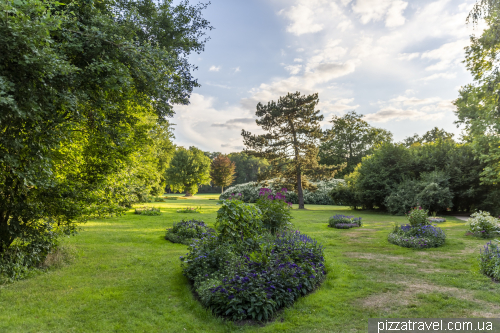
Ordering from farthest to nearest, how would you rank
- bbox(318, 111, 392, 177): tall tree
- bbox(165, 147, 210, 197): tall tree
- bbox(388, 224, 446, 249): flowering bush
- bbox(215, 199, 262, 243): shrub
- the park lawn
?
bbox(318, 111, 392, 177): tall tree, bbox(165, 147, 210, 197): tall tree, bbox(388, 224, 446, 249): flowering bush, bbox(215, 199, 262, 243): shrub, the park lawn

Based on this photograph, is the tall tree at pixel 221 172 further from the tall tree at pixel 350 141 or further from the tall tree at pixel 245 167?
the tall tree at pixel 245 167

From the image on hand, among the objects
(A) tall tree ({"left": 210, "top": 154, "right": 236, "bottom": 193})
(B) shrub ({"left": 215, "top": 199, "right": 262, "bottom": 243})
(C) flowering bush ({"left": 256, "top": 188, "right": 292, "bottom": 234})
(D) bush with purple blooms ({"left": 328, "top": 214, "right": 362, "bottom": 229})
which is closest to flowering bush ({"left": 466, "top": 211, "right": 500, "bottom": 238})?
(D) bush with purple blooms ({"left": 328, "top": 214, "right": 362, "bottom": 229})

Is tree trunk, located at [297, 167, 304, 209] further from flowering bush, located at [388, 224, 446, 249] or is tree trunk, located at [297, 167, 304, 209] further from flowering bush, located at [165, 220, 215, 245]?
flowering bush, located at [165, 220, 215, 245]

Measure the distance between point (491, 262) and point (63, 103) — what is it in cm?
811

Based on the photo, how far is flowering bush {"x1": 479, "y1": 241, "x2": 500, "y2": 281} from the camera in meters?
5.24

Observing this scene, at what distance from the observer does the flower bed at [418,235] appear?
326 inches

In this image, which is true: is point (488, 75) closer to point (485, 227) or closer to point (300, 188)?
point (485, 227)

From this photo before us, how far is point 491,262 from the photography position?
A: 5.56 m

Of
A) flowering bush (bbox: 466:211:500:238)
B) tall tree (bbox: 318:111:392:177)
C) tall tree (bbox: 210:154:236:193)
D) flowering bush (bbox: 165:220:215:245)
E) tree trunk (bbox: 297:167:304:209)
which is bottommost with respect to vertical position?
flowering bush (bbox: 165:220:215:245)

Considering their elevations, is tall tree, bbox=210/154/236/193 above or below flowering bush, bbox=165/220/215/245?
above

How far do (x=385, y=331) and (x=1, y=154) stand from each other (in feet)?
18.5

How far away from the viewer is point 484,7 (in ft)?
27.2

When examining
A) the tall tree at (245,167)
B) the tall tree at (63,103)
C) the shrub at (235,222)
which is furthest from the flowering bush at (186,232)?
the tall tree at (245,167)

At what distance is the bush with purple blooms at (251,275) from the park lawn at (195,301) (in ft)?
0.60
